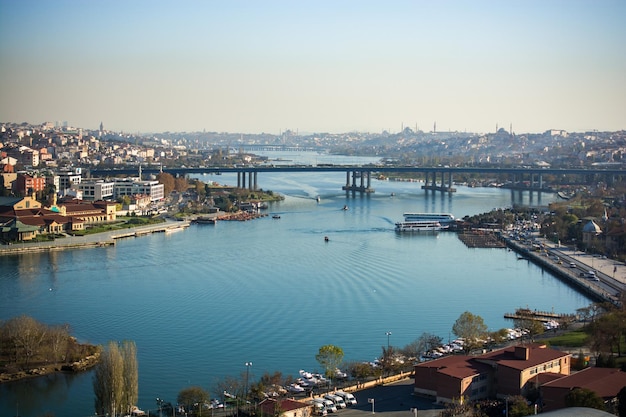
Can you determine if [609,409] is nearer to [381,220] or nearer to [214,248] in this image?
[214,248]

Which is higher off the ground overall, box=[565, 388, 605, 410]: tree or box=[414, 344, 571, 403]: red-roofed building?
box=[565, 388, 605, 410]: tree

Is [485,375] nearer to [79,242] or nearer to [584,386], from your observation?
[584,386]

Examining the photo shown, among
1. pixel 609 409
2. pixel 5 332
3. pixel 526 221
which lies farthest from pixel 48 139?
pixel 609 409

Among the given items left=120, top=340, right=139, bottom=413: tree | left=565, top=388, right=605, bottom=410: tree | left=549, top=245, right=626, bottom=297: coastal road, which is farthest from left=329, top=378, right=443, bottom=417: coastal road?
left=549, top=245, right=626, bottom=297: coastal road

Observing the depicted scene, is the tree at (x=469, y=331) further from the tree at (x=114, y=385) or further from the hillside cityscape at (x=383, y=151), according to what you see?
the hillside cityscape at (x=383, y=151)

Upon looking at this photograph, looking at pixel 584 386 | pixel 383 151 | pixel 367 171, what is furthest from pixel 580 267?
pixel 383 151

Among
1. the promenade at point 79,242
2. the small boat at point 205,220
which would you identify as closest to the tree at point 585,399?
the promenade at point 79,242

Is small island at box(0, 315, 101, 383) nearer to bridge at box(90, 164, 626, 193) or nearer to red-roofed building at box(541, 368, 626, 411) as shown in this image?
red-roofed building at box(541, 368, 626, 411)
